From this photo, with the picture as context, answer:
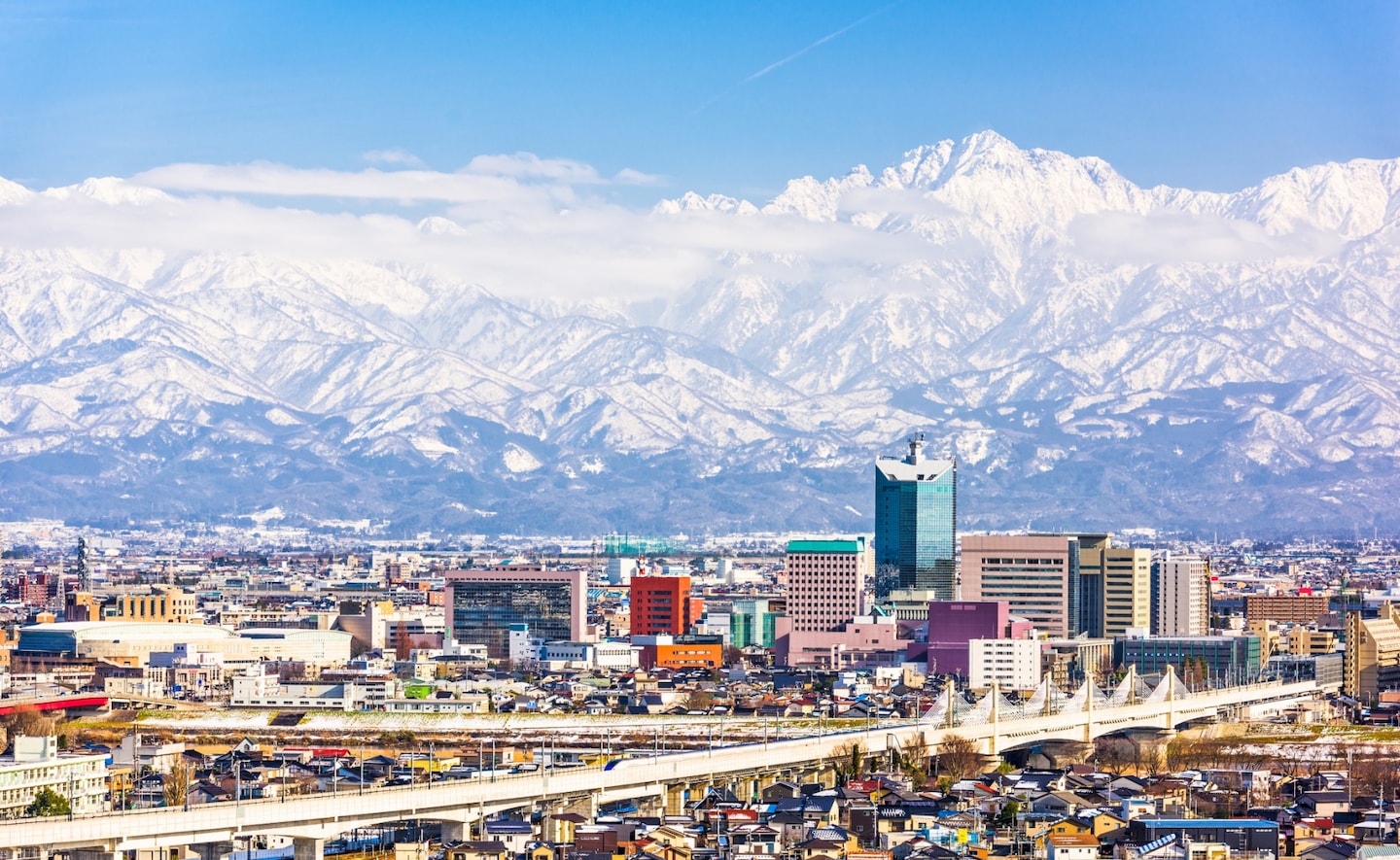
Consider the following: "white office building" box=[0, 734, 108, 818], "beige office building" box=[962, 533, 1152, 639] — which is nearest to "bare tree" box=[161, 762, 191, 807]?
"white office building" box=[0, 734, 108, 818]

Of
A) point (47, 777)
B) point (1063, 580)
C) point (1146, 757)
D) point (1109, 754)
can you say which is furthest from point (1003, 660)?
point (47, 777)

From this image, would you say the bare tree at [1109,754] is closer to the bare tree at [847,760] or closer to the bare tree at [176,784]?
the bare tree at [847,760]

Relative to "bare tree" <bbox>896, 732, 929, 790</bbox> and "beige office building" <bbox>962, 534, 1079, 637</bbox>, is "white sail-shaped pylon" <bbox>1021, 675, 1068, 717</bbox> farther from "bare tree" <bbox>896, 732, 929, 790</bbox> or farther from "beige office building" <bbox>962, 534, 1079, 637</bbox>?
"beige office building" <bbox>962, 534, 1079, 637</bbox>

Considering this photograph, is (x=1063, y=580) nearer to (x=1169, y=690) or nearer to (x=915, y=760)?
(x=1169, y=690)

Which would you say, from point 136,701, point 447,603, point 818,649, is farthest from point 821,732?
point 447,603

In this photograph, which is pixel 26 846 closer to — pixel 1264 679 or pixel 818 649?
pixel 1264 679
